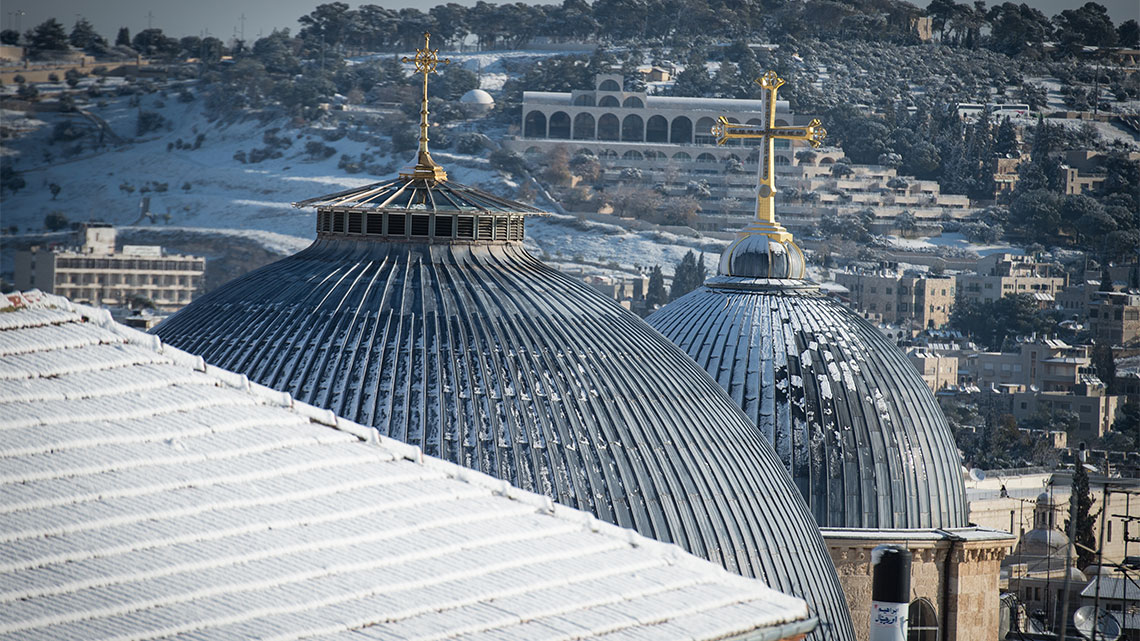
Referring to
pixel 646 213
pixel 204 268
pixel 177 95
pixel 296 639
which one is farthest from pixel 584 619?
pixel 177 95

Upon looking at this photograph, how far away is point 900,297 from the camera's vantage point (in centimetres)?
10831

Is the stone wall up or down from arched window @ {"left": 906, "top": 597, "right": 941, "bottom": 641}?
up

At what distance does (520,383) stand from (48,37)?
16152cm

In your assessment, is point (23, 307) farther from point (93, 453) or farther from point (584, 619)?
point (584, 619)

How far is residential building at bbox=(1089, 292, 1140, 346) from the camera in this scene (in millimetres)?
107125

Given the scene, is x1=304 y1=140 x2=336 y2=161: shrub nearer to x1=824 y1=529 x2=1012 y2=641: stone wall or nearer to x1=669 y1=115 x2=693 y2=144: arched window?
x1=669 y1=115 x2=693 y2=144: arched window

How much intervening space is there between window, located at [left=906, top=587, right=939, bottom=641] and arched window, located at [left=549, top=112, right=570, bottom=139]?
12561 cm

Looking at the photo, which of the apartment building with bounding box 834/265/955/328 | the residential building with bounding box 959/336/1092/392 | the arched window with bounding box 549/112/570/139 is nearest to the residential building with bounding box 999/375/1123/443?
the residential building with bounding box 959/336/1092/392

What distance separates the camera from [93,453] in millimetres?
9484

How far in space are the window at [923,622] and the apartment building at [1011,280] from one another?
289ft

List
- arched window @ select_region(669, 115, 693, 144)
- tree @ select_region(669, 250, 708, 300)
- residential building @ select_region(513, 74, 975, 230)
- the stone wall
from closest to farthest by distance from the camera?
1. the stone wall
2. tree @ select_region(669, 250, 708, 300)
3. residential building @ select_region(513, 74, 975, 230)
4. arched window @ select_region(669, 115, 693, 144)

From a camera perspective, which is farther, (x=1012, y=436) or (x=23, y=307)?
(x=1012, y=436)

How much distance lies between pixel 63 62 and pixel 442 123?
1604 inches

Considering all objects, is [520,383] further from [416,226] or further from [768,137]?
[768,137]
